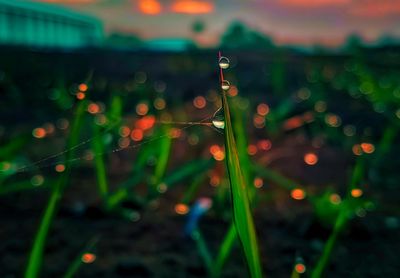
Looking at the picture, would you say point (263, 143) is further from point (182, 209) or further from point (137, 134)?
point (182, 209)

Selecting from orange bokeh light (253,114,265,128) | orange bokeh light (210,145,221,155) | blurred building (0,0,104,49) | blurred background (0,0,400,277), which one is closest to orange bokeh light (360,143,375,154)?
blurred background (0,0,400,277)

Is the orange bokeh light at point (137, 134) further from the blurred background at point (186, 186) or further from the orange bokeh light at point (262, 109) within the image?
the orange bokeh light at point (262, 109)

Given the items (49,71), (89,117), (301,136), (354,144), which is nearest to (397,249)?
(354,144)

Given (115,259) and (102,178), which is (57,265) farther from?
(102,178)

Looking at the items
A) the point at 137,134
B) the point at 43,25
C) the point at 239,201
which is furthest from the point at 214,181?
the point at 43,25

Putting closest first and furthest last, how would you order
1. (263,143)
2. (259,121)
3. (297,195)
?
(297,195)
(263,143)
(259,121)

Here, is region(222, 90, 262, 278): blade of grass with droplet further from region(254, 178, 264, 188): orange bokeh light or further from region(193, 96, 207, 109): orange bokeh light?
region(193, 96, 207, 109): orange bokeh light

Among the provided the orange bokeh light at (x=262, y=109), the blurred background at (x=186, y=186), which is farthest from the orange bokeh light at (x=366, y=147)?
the orange bokeh light at (x=262, y=109)
